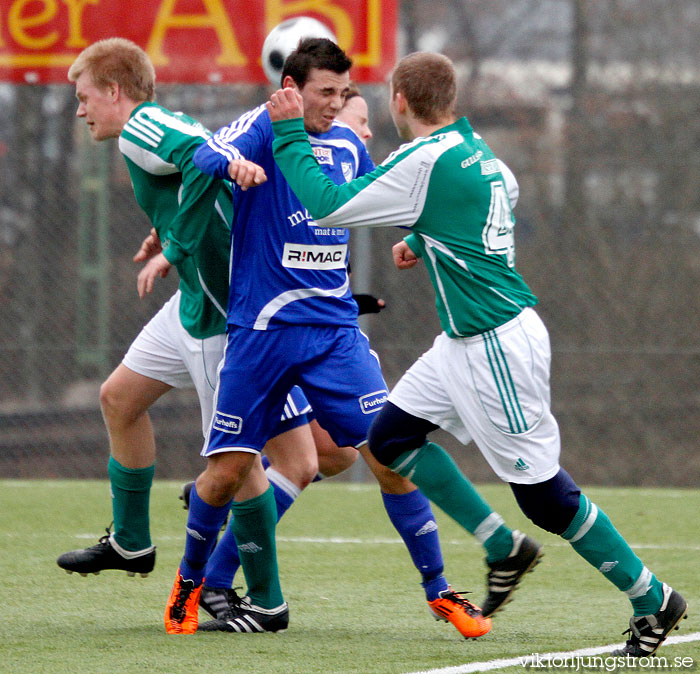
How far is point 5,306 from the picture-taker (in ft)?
30.1

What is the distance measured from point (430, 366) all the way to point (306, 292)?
1.71 ft

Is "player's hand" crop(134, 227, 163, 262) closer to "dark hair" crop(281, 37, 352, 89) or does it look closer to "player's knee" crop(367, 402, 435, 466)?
"dark hair" crop(281, 37, 352, 89)

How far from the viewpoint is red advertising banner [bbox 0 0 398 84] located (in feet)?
25.3

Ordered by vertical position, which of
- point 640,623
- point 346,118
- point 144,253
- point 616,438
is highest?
point 346,118

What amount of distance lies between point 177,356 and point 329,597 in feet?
3.46

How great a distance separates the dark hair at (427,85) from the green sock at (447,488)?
97 cm

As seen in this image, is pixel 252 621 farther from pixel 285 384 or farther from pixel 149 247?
pixel 149 247

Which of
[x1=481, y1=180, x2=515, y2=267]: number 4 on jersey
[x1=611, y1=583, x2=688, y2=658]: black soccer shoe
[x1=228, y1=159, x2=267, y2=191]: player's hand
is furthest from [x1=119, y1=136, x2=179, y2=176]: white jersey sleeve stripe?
[x1=611, y1=583, x2=688, y2=658]: black soccer shoe

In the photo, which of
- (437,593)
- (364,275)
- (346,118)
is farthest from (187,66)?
(437,593)

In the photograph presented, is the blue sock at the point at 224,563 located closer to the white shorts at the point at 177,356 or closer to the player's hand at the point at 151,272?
the white shorts at the point at 177,356

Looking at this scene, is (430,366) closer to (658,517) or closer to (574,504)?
(574,504)

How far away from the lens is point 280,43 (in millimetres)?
5508

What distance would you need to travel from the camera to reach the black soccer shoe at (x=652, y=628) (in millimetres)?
3514

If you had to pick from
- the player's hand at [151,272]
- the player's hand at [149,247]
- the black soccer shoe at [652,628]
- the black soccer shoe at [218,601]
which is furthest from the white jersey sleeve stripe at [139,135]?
the black soccer shoe at [652,628]
